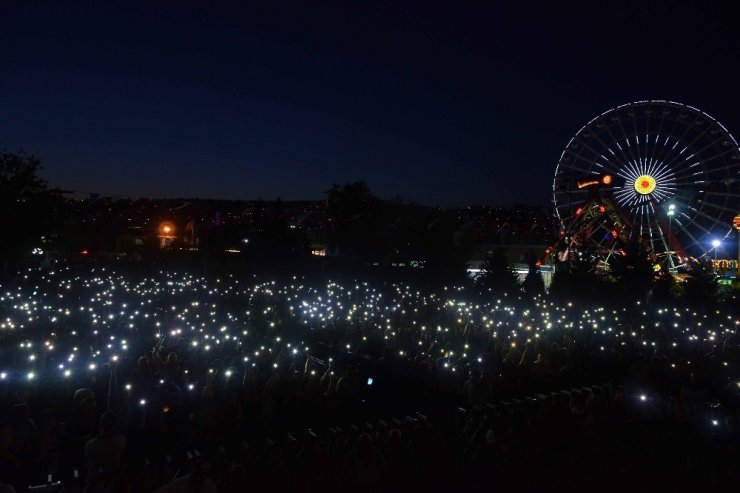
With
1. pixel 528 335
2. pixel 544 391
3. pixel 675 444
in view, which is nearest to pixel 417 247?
pixel 528 335

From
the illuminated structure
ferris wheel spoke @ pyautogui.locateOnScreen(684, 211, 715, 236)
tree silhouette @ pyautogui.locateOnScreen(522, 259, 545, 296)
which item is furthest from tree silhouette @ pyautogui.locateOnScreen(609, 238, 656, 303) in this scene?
the illuminated structure

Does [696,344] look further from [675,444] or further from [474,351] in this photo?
[675,444]

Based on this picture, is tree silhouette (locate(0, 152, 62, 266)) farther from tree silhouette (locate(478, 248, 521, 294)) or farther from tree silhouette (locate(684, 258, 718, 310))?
tree silhouette (locate(684, 258, 718, 310))

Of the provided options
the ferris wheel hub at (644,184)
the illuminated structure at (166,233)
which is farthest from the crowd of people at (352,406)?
the illuminated structure at (166,233)

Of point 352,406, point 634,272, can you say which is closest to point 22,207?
point 352,406

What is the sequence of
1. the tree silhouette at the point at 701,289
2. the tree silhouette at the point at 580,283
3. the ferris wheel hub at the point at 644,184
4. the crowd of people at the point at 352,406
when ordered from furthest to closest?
the ferris wheel hub at the point at 644,184 → the tree silhouette at the point at 580,283 → the tree silhouette at the point at 701,289 → the crowd of people at the point at 352,406

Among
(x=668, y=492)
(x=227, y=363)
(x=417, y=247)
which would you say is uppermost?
(x=417, y=247)

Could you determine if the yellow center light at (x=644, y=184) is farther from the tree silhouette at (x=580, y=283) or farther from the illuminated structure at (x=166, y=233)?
the illuminated structure at (x=166, y=233)
